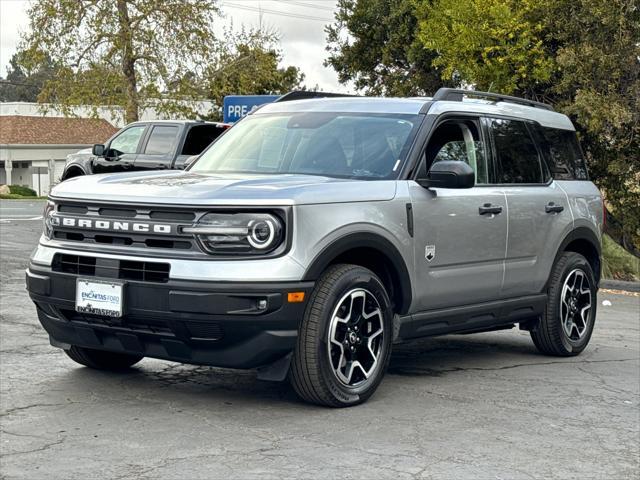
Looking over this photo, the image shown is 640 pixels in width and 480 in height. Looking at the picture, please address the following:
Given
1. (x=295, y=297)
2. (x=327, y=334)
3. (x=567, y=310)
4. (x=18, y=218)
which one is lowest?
(x=18, y=218)

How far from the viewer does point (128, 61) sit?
146 feet

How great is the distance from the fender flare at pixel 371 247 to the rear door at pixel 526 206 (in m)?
1.26

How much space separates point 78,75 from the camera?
44.8m

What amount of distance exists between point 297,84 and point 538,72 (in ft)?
115

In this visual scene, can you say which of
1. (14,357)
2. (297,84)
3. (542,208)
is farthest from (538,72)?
(297,84)

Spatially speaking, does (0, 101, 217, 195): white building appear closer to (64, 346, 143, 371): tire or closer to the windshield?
the windshield

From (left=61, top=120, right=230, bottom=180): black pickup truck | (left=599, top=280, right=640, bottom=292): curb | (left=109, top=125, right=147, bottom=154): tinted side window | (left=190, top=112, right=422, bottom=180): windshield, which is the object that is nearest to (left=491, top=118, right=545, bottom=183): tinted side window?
(left=190, top=112, right=422, bottom=180): windshield

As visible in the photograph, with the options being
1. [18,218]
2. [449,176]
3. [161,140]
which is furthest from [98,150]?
[449,176]

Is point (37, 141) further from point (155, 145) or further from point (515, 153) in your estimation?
point (515, 153)

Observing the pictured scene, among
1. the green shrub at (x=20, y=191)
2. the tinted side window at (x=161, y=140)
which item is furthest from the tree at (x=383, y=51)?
the green shrub at (x=20, y=191)

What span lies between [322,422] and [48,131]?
224 ft

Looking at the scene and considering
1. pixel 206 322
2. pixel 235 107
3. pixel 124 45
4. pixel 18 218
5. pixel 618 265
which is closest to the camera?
pixel 206 322

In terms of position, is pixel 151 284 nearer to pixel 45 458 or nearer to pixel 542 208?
pixel 45 458

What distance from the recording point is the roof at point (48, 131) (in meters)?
70.2
